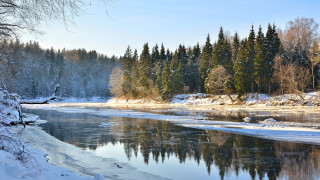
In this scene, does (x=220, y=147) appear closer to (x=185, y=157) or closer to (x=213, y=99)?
(x=185, y=157)

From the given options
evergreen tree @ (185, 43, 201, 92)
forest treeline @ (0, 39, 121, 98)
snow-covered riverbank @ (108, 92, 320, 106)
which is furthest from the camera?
forest treeline @ (0, 39, 121, 98)

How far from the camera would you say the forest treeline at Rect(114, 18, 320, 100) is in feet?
161

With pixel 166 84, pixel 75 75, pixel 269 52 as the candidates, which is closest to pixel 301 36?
pixel 269 52

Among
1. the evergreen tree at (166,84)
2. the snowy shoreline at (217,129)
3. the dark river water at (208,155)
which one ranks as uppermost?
the evergreen tree at (166,84)

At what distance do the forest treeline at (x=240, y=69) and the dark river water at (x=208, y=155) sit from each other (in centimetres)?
3628

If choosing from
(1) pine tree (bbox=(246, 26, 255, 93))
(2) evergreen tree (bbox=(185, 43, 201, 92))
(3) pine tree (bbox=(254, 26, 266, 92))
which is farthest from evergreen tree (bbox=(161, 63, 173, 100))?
(3) pine tree (bbox=(254, 26, 266, 92))

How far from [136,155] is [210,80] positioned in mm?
47585

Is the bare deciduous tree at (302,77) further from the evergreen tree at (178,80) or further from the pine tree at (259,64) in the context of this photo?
the evergreen tree at (178,80)

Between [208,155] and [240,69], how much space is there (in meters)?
44.7

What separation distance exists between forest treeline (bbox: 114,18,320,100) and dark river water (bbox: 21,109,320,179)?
36280 mm

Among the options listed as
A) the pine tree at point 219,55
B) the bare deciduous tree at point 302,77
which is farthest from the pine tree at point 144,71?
the bare deciduous tree at point 302,77

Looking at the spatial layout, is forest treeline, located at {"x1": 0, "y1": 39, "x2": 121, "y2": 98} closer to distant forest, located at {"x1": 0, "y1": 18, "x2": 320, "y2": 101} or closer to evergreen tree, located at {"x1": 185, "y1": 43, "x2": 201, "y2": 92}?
distant forest, located at {"x1": 0, "y1": 18, "x2": 320, "y2": 101}

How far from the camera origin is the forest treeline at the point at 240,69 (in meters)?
49.2

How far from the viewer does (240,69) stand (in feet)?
173
